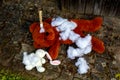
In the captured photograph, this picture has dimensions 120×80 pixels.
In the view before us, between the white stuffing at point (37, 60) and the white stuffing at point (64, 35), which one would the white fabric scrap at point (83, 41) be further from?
the white stuffing at point (37, 60)

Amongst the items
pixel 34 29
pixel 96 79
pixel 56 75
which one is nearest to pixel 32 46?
pixel 34 29

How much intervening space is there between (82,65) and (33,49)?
0.60 meters

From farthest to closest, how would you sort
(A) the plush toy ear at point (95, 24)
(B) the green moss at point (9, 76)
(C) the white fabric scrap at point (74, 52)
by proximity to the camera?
(A) the plush toy ear at point (95, 24) < (C) the white fabric scrap at point (74, 52) < (B) the green moss at point (9, 76)

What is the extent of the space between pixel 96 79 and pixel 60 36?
644 millimetres

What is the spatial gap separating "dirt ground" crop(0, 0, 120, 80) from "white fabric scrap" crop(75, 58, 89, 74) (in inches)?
1.8

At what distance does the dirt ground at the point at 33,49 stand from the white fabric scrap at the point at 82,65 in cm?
5

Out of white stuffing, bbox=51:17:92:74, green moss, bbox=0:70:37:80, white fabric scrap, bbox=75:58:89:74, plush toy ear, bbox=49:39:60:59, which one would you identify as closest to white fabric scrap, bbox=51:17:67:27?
white stuffing, bbox=51:17:92:74

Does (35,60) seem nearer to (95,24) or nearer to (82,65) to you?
(82,65)

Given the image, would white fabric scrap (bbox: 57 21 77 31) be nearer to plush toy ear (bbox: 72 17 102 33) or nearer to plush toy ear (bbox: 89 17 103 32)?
plush toy ear (bbox: 72 17 102 33)

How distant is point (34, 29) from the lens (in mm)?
3797

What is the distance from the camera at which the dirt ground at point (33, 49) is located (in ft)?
11.7

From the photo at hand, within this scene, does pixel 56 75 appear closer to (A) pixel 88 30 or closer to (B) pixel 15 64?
(B) pixel 15 64

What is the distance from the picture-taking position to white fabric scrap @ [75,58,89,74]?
11.7ft

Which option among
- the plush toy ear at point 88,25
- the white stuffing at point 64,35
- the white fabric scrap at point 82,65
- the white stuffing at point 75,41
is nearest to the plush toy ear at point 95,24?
the plush toy ear at point 88,25
